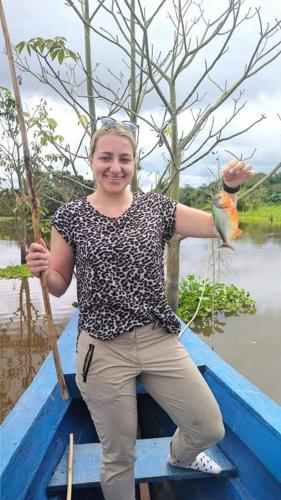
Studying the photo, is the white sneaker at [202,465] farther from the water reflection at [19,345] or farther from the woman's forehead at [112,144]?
the water reflection at [19,345]

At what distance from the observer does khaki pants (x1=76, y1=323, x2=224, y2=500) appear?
68.2 inches

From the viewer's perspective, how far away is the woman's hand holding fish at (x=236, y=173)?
1752mm

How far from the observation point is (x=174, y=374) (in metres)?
1.78

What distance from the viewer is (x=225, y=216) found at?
69.4 inches

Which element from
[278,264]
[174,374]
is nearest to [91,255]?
[174,374]

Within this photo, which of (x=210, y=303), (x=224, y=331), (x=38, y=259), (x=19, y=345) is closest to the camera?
(x=38, y=259)

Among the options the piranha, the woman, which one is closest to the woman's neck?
the woman

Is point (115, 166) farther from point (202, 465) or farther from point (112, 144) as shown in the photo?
point (202, 465)

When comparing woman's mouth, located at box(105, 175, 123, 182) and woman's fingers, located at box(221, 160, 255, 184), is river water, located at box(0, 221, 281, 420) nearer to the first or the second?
woman's mouth, located at box(105, 175, 123, 182)

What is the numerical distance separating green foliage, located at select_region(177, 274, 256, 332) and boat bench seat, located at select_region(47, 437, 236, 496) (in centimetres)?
499

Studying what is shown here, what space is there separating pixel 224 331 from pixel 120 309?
538 cm

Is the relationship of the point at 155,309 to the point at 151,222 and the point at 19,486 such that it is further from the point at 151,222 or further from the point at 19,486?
the point at 19,486

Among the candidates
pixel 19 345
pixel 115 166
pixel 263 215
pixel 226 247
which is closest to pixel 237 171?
pixel 226 247

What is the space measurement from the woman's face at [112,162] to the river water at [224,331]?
3.21 m
